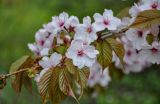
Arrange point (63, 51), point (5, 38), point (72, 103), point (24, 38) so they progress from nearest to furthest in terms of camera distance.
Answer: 1. point (63, 51)
2. point (72, 103)
3. point (5, 38)
4. point (24, 38)

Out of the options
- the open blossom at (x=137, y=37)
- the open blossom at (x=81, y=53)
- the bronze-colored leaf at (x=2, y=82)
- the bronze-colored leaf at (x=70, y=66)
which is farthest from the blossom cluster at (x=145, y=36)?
the bronze-colored leaf at (x=2, y=82)

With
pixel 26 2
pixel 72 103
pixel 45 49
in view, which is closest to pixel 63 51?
pixel 45 49

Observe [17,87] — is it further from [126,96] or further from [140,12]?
[126,96]

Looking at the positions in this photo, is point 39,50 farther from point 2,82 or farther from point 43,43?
point 2,82

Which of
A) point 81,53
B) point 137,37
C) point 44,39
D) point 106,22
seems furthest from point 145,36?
point 44,39

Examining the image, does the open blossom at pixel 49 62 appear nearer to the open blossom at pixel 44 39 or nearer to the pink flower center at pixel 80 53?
the pink flower center at pixel 80 53

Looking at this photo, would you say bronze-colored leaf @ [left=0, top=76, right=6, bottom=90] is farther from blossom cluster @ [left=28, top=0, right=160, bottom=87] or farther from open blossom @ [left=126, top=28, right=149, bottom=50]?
open blossom @ [left=126, top=28, right=149, bottom=50]

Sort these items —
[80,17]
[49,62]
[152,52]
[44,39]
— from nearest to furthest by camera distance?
[49,62], [152,52], [44,39], [80,17]
